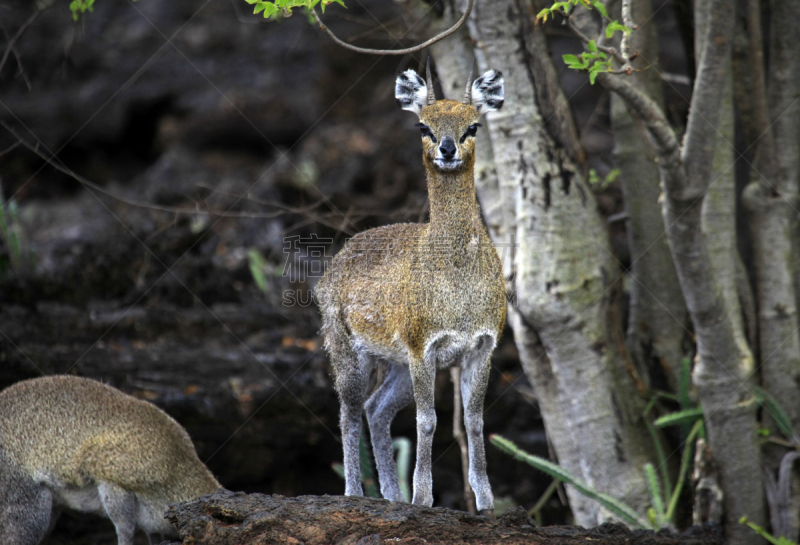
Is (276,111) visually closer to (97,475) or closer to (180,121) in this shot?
(180,121)

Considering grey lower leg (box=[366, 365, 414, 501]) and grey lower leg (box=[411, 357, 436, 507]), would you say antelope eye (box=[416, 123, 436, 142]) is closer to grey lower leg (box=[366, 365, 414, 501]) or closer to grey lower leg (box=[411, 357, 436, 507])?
grey lower leg (box=[411, 357, 436, 507])

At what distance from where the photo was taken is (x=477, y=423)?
5.52 m

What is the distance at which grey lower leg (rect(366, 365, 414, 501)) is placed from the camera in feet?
19.6

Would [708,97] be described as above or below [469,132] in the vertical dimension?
above

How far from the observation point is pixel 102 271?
1153cm

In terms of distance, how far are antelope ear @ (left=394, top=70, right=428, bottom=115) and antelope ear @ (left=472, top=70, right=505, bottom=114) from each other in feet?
1.18

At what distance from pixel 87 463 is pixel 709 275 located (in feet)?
18.4

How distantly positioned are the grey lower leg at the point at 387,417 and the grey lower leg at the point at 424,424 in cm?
60

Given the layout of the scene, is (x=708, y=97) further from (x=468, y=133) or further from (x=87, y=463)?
(x=87, y=463)

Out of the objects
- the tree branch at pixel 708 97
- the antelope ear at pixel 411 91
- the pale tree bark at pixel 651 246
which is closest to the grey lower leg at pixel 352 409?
the antelope ear at pixel 411 91

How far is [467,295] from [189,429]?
15.6 feet

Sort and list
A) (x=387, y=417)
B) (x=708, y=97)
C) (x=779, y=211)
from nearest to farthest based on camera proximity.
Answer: (x=387, y=417)
(x=708, y=97)
(x=779, y=211)

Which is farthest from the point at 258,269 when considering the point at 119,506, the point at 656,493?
the point at 656,493

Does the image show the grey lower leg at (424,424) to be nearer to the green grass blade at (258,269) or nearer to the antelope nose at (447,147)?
the antelope nose at (447,147)
